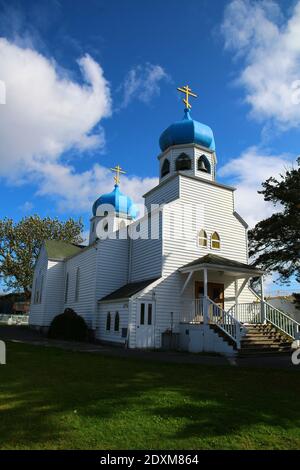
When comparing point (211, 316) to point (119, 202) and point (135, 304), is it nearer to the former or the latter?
point (135, 304)

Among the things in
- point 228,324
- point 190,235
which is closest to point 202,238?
point 190,235

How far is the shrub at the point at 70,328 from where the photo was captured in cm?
2164

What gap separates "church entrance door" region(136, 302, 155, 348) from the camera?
17.7 meters

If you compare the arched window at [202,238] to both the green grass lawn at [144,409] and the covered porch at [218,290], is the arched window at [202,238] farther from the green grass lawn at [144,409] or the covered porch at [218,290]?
the green grass lawn at [144,409]

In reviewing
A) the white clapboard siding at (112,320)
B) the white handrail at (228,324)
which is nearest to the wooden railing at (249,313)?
the white handrail at (228,324)

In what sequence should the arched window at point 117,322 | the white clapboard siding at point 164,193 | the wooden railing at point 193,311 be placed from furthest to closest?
the white clapboard siding at point 164,193 → the arched window at point 117,322 → the wooden railing at point 193,311

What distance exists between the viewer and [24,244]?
42594 millimetres

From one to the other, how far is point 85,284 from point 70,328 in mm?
3128

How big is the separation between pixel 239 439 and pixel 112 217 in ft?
95.2

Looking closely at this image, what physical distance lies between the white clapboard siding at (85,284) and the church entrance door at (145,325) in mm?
4899

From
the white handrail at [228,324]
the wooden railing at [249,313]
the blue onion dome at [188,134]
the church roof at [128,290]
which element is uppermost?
the blue onion dome at [188,134]

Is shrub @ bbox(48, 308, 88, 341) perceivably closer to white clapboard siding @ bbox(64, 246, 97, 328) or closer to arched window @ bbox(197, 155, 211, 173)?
white clapboard siding @ bbox(64, 246, 97, 328)
